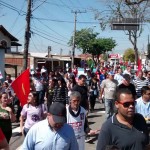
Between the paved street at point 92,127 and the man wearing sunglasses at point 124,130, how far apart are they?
497 centimetres

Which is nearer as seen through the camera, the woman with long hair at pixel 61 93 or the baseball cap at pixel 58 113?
the baseball cap at pixel 58 113

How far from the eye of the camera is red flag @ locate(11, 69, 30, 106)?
26.3 ft

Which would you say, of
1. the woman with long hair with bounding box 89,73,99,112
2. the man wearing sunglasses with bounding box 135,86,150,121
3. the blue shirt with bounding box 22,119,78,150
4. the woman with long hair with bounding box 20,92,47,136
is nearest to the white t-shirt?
the woman with long hair with bounding box 20,92,47,136

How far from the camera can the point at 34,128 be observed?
4.09 meters

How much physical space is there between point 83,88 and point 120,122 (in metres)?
5.76

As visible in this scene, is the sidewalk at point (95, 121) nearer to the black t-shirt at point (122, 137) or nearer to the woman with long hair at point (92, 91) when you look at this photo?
the woman with long hair at point (92, 91)

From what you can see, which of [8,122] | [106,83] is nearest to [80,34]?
[106,83]

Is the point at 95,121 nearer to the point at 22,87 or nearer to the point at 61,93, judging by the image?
the point at 61,93

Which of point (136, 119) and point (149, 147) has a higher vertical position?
point (136, 119)

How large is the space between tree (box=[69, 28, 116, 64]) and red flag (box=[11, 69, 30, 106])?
51.4 m

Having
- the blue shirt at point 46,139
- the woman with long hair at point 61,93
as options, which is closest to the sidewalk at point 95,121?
the woman with long hair at point 61,93

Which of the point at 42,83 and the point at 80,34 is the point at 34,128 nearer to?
the point at 42,83

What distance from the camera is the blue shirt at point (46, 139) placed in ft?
13.2

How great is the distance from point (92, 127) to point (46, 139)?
7.64 meters
